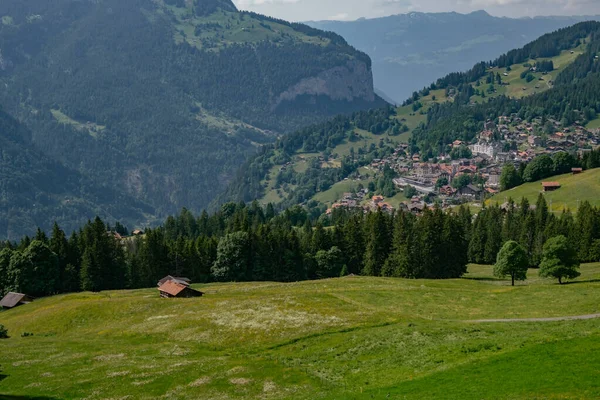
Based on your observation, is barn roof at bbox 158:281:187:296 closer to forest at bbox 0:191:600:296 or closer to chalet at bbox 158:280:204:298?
chalet at bbox 158:280:204:298

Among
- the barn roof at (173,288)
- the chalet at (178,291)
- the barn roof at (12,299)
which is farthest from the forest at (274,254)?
the chalet at (178,291)

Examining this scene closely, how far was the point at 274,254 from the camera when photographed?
135875mm

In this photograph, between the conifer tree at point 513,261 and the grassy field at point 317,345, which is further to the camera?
the conifer tree at point 513,261

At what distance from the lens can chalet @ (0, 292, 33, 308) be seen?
107 metres

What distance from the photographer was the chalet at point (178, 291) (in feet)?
317

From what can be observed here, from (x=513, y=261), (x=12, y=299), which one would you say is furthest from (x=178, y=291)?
(x=513, y=261)

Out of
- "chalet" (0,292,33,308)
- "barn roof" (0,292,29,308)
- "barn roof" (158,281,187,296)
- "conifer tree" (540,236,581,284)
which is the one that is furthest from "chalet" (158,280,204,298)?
"conifer tree" (540,236,581,284)

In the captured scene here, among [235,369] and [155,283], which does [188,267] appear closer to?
[155,283]

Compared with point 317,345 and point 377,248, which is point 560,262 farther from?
point 317,345

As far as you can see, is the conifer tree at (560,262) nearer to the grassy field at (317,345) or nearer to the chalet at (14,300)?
the grassy field at (317,345)

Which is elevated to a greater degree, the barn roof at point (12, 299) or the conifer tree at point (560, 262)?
the conifer tree at point (560, 262)

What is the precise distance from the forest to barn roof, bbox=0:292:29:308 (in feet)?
22.8

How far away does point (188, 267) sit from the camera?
133000mm

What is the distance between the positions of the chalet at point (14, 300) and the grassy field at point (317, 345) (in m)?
12.5
